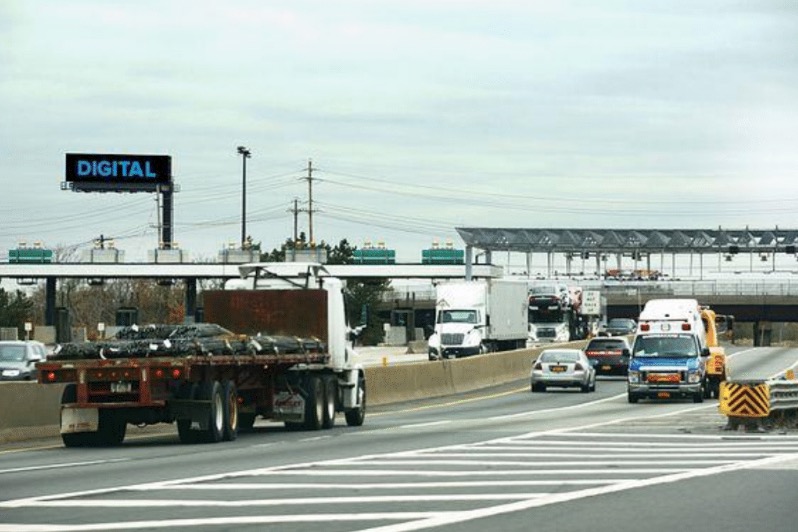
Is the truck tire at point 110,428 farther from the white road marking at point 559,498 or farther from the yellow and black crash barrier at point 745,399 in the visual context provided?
the yellow and black crash barrier at point 745,399

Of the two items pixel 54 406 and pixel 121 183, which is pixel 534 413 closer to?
pixel 54 406

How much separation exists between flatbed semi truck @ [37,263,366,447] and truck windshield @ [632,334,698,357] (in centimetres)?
1463

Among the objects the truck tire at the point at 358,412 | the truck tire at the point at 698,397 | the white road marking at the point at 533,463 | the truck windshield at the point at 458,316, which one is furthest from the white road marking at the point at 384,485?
the truck windshield at the point at 458,316

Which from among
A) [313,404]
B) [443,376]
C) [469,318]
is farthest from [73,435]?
[469,318]

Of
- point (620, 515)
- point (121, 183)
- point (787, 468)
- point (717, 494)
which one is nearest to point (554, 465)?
point (787, 468)

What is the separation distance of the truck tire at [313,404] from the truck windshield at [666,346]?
17.4 metres

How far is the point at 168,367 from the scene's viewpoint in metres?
26.2

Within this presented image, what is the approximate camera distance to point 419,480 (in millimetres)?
18906

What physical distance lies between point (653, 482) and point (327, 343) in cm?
1496

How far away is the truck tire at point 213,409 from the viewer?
88.9 ft

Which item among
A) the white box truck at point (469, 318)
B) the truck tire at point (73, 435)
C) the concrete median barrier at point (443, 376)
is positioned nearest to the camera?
the truck tire at point (73, 435)

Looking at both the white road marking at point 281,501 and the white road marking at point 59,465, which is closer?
the white road marking at point 281,501

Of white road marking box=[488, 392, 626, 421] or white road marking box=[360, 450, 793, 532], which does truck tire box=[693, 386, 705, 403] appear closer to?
white road marking box=[488, 392, 626, 421]

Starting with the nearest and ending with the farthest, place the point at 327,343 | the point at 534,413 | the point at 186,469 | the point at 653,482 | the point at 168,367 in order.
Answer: the point at 653,482 → the point at 186,469 → the point at 168,367 → the point at 327,343 → the point at 534,413
